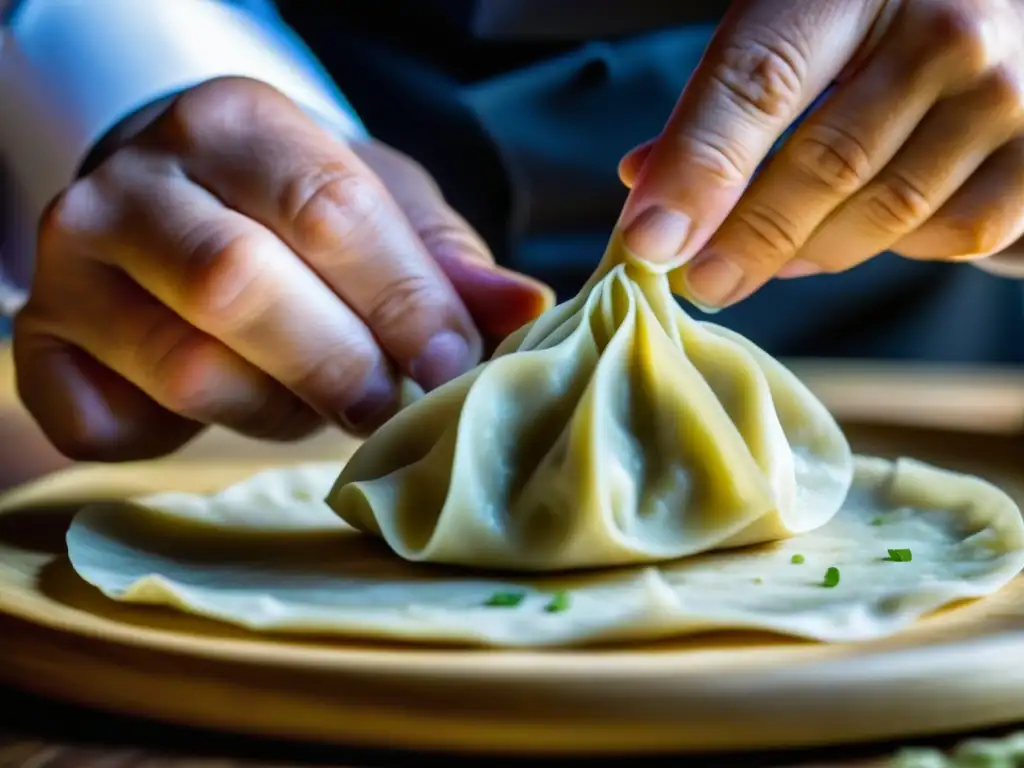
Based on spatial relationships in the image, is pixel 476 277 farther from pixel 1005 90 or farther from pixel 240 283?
pixel 1005 90

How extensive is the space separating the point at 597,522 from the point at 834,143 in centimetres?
58

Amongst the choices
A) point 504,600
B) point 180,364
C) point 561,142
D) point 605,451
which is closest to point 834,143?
point 605,451

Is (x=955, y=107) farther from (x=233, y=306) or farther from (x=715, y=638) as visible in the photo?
(x=233, y=306)

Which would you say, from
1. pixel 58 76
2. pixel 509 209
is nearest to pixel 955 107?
pixel 509 209

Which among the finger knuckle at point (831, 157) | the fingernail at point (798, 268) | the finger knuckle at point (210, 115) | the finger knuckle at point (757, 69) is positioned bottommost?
the fingernail at point (798, 268)

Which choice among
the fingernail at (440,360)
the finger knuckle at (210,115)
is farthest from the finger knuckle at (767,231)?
the finger knuckle at (210,115)

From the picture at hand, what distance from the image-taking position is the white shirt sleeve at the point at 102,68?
2.56m

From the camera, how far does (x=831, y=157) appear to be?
1410 millimetres

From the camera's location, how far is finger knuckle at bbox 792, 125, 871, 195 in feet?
4.60

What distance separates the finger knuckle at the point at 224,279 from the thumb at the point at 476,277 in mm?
413

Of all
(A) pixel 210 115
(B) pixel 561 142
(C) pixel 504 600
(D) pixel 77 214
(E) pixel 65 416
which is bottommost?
(B) pixel 561 142

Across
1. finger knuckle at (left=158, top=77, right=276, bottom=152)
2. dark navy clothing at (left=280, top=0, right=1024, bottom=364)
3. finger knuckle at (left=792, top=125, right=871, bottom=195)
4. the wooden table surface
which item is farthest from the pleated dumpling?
dark navy clothing at (left=280, top=0, right=1024, bottom=364)

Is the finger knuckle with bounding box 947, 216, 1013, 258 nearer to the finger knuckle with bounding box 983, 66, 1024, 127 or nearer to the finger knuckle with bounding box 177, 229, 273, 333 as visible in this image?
the finger knuckle with bounding box 983, 66, 1024, 127

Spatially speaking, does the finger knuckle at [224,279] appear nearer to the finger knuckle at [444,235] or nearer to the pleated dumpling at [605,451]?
the pleated dumpling at [605,451]
